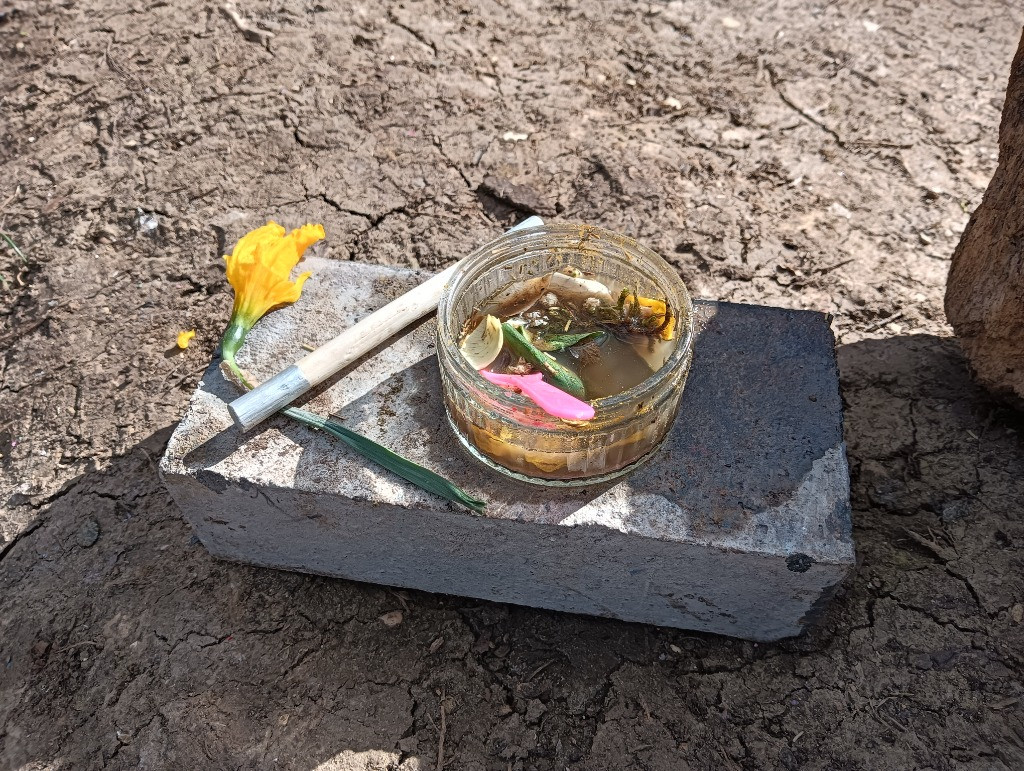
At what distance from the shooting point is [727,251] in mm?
3488

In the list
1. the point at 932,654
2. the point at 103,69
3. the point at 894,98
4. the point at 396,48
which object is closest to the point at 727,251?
the point at 894,98

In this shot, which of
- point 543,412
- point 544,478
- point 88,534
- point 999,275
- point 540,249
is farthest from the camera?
point 88,534

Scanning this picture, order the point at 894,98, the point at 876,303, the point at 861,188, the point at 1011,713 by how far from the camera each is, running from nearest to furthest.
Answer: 1. the point at 1011,713
2. the point at 876,303
3. the point at 861,188
4. the point at 894,98

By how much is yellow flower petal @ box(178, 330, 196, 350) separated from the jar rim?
56.7 inches

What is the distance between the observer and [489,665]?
2523 millimetres

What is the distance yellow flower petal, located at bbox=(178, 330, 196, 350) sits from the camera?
3.16 meters

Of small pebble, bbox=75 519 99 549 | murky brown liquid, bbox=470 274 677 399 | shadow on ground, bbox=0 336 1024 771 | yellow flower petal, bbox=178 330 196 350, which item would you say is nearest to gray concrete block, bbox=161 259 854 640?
shadow on ground, bbox=0 336 1024 771

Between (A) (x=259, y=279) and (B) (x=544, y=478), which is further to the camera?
(A) (x=259, y=279)

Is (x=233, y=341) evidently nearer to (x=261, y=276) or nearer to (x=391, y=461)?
(x=261, y=276)

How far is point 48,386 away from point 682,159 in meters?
2.74

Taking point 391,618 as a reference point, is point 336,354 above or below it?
above

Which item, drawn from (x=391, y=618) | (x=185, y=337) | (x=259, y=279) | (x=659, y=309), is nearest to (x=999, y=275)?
(x=659, y=309)

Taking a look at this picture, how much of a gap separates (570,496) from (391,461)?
1.54 feet

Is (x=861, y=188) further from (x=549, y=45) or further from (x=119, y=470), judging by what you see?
(x=119, y=470)
